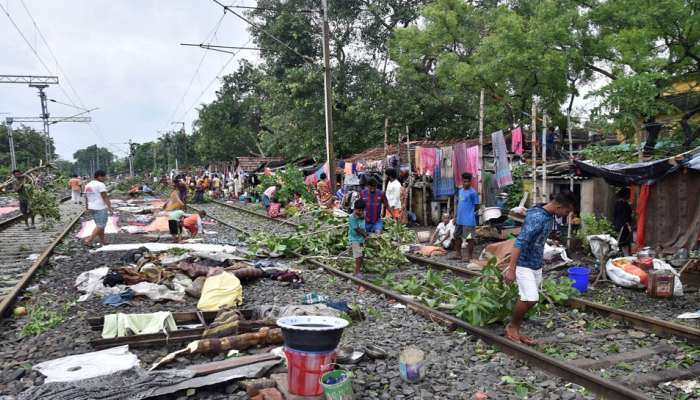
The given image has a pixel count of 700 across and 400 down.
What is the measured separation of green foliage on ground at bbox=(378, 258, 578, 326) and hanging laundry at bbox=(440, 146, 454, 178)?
23.9 feet

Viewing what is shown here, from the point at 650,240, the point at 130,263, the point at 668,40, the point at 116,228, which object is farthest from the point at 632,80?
the point at 116,228

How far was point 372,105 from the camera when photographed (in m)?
24.8

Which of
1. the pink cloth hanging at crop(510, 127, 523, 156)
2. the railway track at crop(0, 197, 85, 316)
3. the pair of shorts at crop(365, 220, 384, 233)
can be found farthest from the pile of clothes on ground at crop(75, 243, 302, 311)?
the pink cloth hanging at crop(510, 127, 523, 156)

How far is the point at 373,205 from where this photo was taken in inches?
383

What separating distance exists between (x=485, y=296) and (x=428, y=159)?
360 inches

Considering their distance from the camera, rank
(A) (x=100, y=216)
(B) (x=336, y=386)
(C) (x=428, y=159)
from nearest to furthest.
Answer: (B) (x=336, y=386) < (A) (x=100, y=216) < (C) (x=428, y=159)

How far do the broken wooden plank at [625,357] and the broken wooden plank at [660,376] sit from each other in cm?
31

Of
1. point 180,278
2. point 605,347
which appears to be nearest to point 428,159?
point 180,278

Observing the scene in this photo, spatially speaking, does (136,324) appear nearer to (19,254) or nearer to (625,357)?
(625,357)

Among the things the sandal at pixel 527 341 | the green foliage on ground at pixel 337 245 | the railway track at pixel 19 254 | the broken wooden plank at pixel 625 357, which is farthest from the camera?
the green foliage on ground at pixel 337 245

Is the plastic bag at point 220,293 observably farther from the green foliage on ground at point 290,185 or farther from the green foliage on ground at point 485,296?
→ the green foliage on ground at point 290,185

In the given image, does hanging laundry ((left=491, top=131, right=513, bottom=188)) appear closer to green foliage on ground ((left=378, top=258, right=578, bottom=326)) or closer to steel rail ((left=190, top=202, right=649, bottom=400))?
green foliage on ground ((left=378, top=258, right=578, bottom=326))

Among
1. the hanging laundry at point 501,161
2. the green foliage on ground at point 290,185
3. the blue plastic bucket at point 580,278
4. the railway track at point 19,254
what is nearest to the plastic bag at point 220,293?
the railway track at point 19,254

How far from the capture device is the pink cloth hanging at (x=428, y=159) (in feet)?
49.3
